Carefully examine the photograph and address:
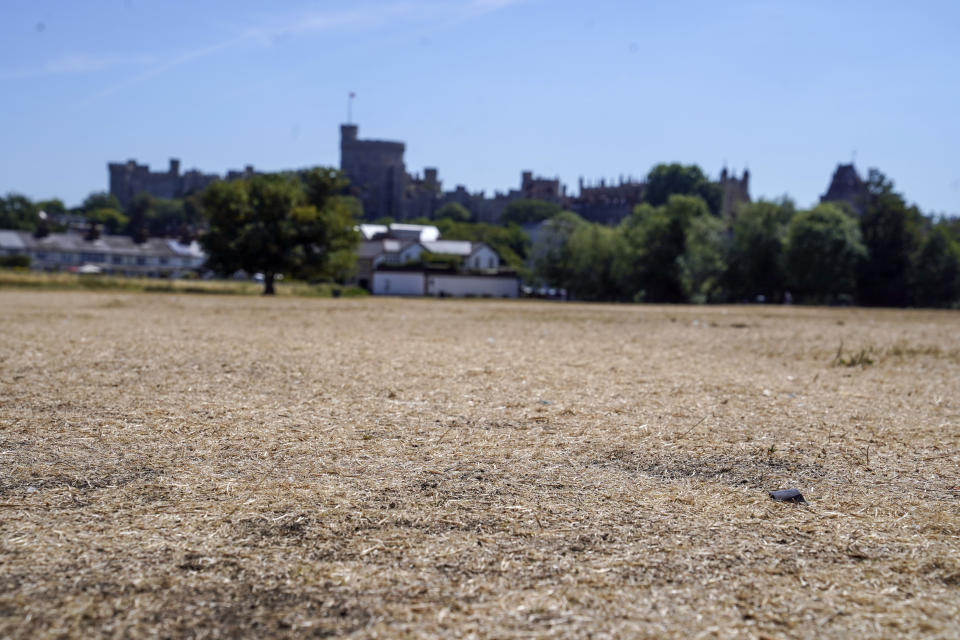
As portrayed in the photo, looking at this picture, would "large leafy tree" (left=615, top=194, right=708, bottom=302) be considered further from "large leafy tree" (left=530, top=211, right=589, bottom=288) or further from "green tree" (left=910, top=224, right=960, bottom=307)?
"green tree" (left=910, top=224, right=960, bottom=307)

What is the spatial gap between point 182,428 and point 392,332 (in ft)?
37.0

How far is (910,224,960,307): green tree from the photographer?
62.2 metres

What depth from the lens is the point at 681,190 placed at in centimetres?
16250

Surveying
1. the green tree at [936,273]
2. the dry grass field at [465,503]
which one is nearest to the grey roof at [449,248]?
the green tree at [936,273]

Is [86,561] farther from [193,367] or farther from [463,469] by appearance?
[193,367]

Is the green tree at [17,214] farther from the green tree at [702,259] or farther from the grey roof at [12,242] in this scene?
the green tree at [702,259]

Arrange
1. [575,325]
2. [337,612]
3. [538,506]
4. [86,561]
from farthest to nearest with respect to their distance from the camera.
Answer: [575,325], [538,506], [86,561], [337,612]

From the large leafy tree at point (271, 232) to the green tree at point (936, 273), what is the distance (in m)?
42.9

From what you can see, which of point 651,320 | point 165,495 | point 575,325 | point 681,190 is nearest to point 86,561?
point 165,495

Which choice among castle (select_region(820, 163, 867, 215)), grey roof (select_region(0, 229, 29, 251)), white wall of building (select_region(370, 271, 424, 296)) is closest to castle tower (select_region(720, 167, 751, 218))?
castle (select_region(820, 163, 867, 215))

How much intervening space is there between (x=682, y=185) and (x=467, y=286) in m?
103

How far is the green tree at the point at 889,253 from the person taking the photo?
62719 mm

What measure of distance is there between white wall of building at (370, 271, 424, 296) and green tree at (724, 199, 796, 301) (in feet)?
85.2

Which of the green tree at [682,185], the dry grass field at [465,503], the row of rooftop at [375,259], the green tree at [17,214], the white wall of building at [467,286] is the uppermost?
the green tree at [682,185]
